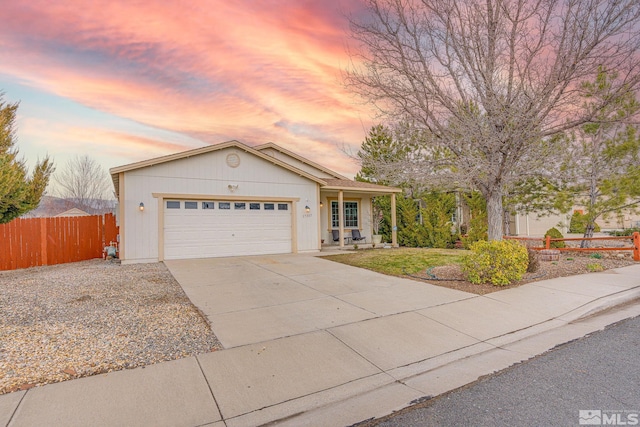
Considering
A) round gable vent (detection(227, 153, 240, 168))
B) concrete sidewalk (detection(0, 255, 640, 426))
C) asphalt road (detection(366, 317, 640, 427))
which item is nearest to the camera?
asphalt road (detection(366, 317, 640, 427))

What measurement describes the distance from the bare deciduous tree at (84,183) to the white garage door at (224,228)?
17.8 m

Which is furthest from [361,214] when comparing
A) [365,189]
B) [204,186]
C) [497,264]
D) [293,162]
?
[497,264]

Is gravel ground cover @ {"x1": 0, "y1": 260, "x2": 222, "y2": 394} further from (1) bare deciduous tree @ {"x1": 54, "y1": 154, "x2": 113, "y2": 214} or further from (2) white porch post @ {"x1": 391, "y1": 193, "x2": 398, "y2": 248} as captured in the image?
(1) bare deciduous tree @ {"x1": 54, "y1": 154, "x2": 113, "y2": 214}

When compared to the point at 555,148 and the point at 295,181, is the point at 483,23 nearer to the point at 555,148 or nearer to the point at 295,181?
the point at 555,148

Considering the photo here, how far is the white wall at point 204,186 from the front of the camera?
10953mm

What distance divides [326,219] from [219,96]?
7872 millimetres

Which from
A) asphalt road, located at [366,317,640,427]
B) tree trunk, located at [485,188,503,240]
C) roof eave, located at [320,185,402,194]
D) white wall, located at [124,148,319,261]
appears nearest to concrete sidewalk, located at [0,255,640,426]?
asphalt road, located at [366,317,640,427]

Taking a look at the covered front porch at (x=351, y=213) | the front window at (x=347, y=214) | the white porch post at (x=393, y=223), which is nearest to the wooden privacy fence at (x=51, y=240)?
the covered front porch at (x=351, y=213)

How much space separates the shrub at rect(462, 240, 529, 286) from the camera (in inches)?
271

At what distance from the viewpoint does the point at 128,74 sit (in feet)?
36.4

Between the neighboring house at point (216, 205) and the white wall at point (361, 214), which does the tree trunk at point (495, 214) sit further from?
the white wall at point (361, 214)

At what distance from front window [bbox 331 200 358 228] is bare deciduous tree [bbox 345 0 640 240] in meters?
8.78

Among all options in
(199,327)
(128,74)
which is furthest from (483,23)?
(128,74)

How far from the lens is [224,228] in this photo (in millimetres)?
12531
